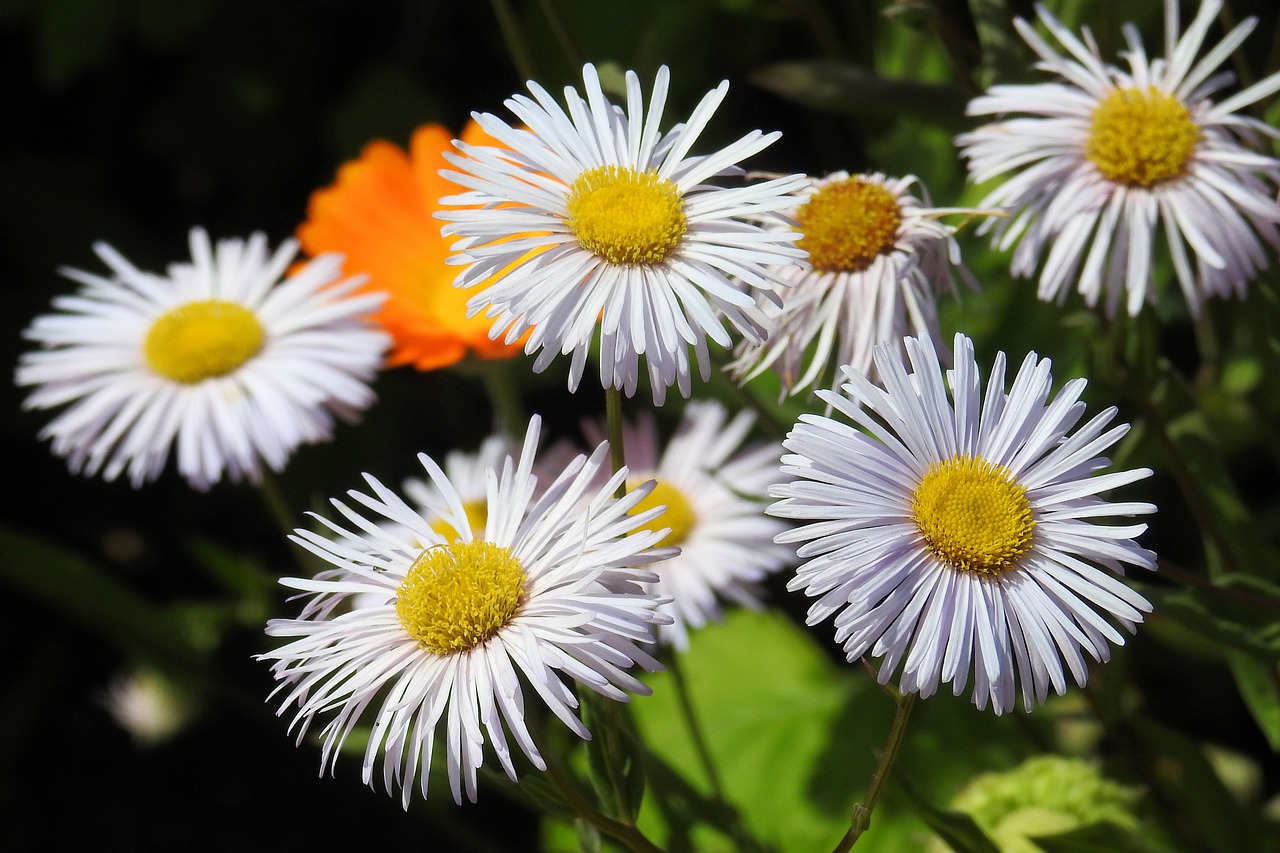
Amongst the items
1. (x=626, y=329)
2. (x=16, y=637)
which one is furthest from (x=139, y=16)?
(x=626, y=329)

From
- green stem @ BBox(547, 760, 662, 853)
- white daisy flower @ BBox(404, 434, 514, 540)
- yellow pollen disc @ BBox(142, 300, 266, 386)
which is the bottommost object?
green stem @ BBox(547, 760, 662, 853)

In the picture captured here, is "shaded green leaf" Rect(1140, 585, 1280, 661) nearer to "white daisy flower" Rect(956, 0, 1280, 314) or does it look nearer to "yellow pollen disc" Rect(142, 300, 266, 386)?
"white daisy flower" Rect(956, 0, 1280, 314)

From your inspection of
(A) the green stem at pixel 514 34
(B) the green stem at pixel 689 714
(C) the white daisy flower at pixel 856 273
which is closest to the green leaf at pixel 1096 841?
(B) the green stem at pixel 689 714

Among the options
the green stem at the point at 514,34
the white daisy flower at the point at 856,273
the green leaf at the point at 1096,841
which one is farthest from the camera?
the green stem at the point at 514,34

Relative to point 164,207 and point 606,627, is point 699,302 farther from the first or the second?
point 164,207

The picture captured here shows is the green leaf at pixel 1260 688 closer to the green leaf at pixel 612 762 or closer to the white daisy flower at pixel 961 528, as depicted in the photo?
the white daisy flower at pixel 961 528

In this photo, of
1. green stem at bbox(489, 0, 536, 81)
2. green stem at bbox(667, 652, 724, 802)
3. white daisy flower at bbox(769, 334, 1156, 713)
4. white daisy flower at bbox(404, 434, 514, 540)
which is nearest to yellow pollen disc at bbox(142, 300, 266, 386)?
white daisy flower at bbox(404, 434, 514, 540)

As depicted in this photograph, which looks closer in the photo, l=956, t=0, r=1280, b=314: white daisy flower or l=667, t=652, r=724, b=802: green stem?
l=956, t=0, r=1280, b=314: white daisy flower
